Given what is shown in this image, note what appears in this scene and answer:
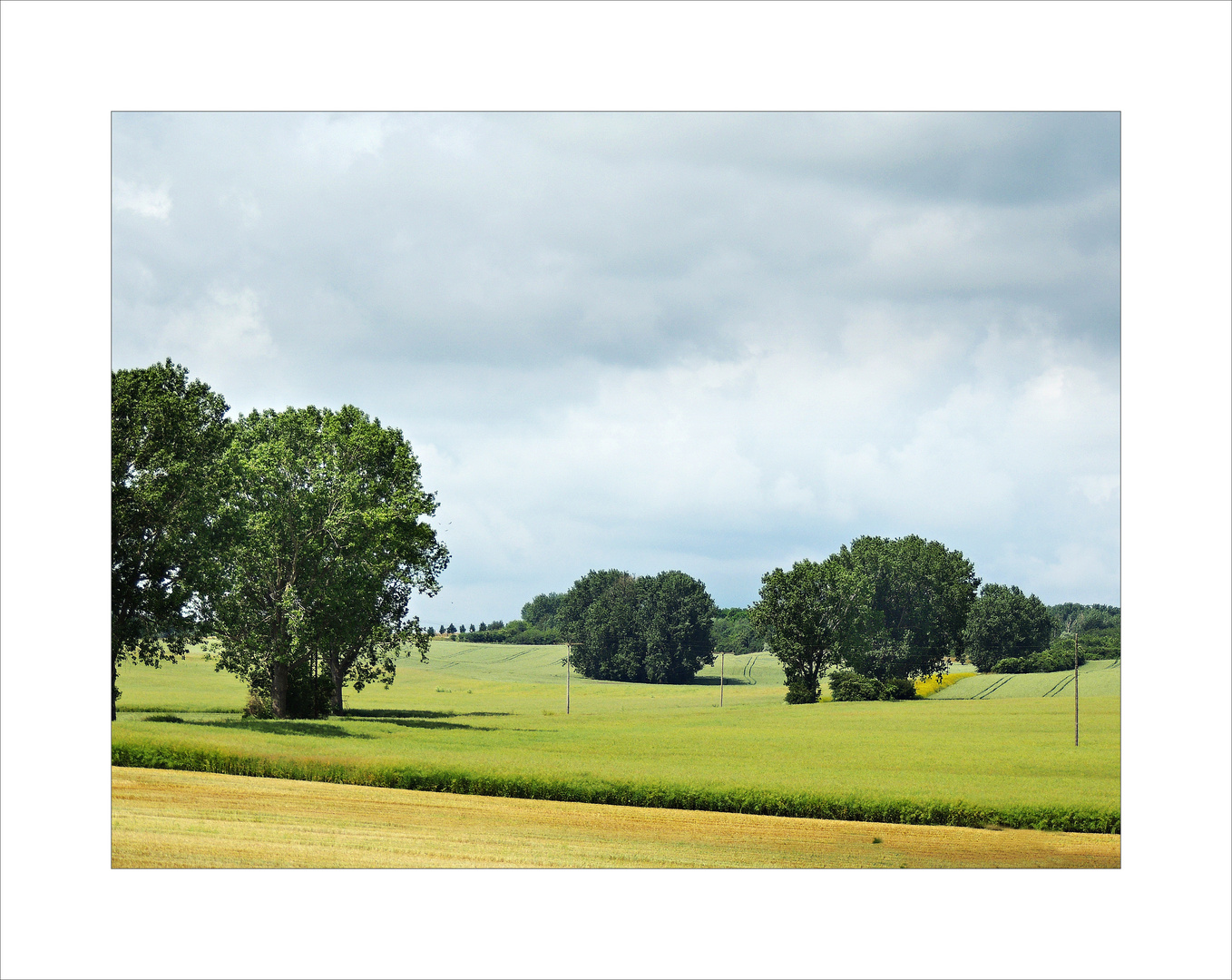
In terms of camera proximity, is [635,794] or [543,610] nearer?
[635,794]

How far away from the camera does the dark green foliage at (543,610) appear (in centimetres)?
1513

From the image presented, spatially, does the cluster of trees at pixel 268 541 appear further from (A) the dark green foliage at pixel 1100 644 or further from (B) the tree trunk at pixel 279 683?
(A) the dark green foliage at pixel 1100 644

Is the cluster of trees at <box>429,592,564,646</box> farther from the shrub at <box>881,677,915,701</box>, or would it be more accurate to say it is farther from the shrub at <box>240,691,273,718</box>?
the shrub at <box>881,677,915,701</box>

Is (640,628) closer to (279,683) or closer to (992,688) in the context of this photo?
(992,688)

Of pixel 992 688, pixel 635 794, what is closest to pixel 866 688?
pixel 992 688

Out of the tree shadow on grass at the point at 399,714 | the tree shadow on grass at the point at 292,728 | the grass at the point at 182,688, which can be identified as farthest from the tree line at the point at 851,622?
the grass at the point at 182,688

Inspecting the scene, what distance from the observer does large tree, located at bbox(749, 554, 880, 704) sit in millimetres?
20234

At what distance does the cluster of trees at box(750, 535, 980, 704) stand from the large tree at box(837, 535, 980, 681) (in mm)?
22

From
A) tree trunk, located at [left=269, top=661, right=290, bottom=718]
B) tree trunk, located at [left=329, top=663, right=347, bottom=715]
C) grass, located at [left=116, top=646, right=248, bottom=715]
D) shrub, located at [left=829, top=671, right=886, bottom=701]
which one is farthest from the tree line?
grass, located at [left=116, top=646, right=248, bottom=715]

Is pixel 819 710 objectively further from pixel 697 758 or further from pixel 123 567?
pixel 123 567

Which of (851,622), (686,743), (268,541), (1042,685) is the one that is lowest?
(686,743)

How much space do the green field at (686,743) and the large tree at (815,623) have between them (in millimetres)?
1981

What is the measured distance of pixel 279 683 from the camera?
13797 mm

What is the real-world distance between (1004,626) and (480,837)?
509 inches
